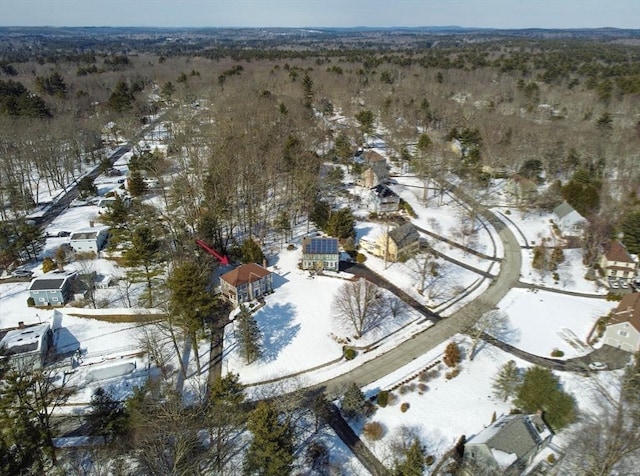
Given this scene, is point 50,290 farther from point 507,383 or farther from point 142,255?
point 507,383

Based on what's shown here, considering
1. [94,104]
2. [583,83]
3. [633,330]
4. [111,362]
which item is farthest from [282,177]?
[583,83]

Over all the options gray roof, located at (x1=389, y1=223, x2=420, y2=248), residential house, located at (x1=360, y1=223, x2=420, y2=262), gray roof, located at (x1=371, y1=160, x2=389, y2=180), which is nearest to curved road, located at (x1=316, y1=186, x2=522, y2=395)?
residential house, located at (x1=360, y1=223, x2=420, y2=262)

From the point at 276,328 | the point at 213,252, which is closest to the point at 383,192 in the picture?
the point at 213,252

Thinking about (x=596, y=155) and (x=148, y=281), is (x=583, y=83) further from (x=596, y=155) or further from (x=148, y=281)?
(x=148, y=281)

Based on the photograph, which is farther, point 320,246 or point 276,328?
point 320,246

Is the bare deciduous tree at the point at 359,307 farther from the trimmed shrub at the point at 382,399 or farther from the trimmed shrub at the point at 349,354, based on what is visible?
the trimmed shrub at the point at 382,399

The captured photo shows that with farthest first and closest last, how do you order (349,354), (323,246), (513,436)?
(323,246), (349,354), (513,436)

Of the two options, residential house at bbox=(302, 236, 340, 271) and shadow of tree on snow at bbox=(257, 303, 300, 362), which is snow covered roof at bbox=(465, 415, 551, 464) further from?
residential house at bbox=(302, 236, 340, 271)
